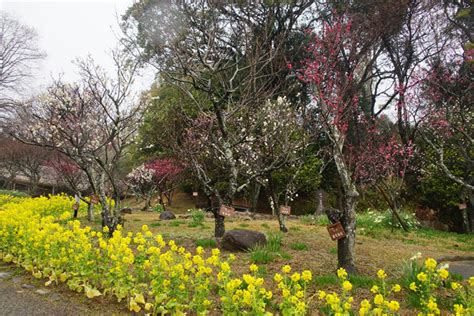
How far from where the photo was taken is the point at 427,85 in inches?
491

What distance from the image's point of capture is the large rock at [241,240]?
5773mm

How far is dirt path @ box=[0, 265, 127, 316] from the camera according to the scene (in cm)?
336

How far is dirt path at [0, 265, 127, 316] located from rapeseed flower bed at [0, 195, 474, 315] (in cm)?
13

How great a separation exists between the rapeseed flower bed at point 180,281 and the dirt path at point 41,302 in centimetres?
13

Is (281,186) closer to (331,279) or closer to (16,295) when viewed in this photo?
(331,279)

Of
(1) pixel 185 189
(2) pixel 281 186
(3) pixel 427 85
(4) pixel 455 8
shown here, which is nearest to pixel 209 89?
(3) pixel 427 85

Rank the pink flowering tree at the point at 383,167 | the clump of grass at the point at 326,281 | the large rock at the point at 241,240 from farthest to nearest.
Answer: the pink flowering tree at the point at 383,167 → the large rock at the point at 241,240 → the clump of grass at the point at 326,281

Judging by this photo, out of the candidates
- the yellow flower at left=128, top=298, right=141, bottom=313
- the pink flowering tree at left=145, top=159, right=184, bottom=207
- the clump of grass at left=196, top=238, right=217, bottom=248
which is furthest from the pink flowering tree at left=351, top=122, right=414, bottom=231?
the pink flowering tree at left=145, top=159, right=184, bottom=207

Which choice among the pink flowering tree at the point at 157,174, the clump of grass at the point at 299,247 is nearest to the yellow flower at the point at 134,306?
the clump of grass at the point at 299,247

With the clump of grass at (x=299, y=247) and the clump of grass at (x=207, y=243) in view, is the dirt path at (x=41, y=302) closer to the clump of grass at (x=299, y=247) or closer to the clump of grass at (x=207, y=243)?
the clump of grass at (x=207, y=243)

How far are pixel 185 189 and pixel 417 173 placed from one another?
14.5 m

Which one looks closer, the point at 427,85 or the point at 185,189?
the point at 427,85

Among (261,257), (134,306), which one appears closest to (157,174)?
(261,257)

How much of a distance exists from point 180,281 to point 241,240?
276cm
